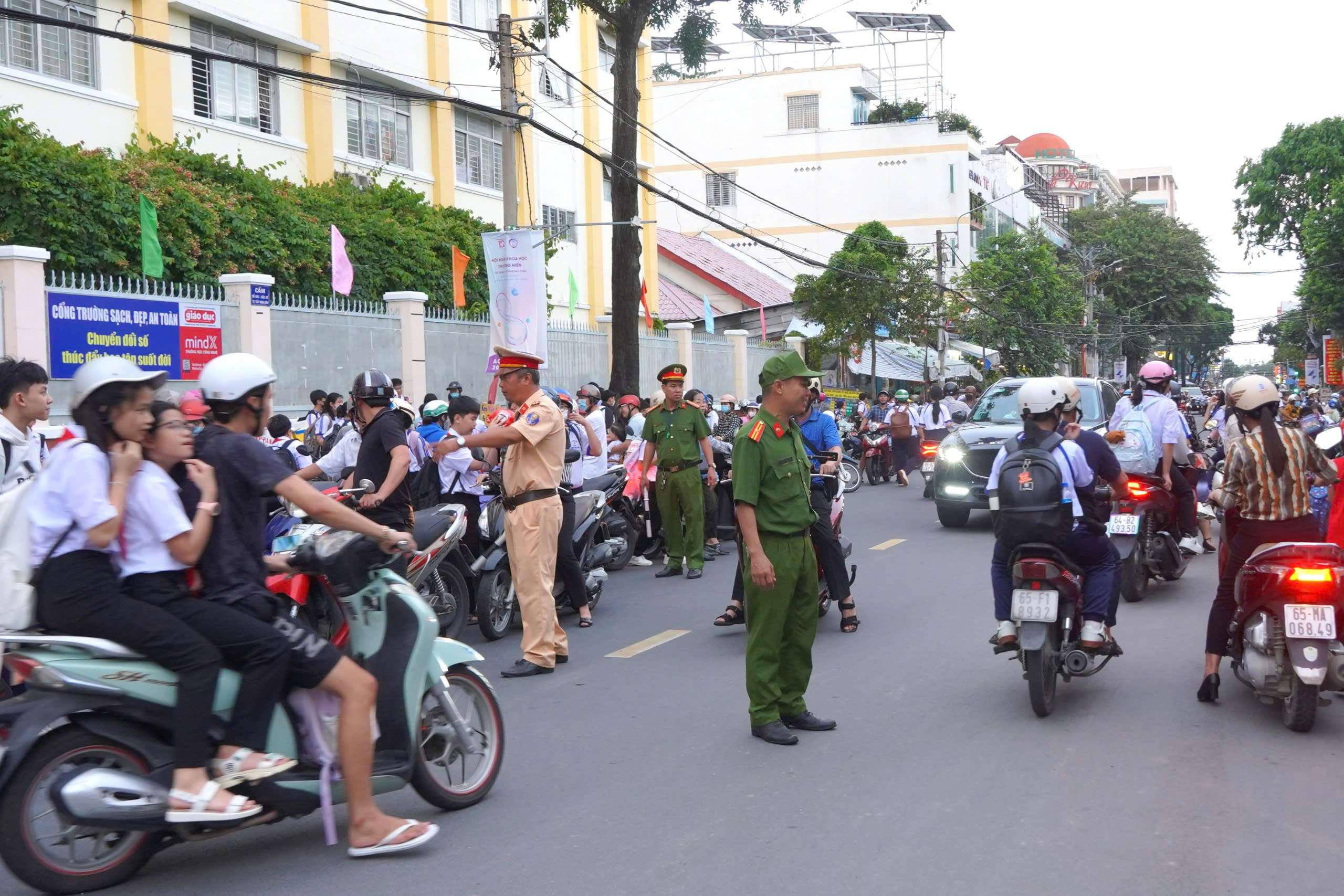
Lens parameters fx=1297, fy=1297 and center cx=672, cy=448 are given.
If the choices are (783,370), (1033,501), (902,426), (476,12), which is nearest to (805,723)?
(1033,501)

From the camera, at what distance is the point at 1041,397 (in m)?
6.64

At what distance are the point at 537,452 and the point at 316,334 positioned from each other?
36.2 ft

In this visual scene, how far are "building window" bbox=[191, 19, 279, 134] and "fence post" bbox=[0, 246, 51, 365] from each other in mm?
7815

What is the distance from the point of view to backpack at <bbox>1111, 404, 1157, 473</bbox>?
32.9 feet

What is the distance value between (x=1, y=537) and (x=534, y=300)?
1291 cm

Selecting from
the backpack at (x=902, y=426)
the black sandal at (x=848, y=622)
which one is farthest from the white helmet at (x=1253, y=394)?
the backpack at (x=902, y=426)

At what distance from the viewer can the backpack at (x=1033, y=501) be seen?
6340 millimetres

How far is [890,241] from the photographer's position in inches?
1492

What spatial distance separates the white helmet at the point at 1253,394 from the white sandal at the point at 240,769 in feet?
15.5

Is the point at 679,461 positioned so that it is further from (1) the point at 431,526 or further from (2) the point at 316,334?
(2) the point at 316,334

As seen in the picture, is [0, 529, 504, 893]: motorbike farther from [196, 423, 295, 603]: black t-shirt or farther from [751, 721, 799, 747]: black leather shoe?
[751, 721, 799, 747]: black leather shoe

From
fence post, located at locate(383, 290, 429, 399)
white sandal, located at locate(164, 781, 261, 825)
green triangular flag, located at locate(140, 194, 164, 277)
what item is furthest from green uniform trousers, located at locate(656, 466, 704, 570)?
fence post, located at locate(383, 290, 429, 399)

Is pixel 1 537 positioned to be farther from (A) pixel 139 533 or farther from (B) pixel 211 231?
(B) pixel 211 231

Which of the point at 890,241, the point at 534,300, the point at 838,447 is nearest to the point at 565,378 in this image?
the point at 534,300
